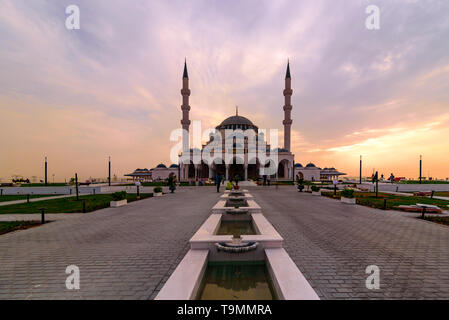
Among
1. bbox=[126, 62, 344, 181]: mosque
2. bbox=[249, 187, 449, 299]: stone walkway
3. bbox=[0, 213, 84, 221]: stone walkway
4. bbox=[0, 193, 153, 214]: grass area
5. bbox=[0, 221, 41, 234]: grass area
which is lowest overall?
bbox=[0, 193, 153, 214]: grass area

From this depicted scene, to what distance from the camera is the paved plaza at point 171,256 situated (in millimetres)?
3488

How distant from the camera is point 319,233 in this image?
6.79 metres

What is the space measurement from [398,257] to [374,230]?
270cm

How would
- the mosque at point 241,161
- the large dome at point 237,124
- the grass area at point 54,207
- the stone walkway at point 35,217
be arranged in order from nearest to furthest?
the stone walkway at point 35,217 → the grass area at point 54,207 → the mosque at point 241,161 → the large dome at point 237,124

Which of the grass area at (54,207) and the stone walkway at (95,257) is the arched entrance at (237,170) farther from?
the stone walkway at (95,257)

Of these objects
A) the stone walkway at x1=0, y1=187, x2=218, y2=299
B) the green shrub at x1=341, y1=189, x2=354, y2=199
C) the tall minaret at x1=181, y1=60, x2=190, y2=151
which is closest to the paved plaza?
the stone walkway at x1=0, y1=187, x2=218, y2=299

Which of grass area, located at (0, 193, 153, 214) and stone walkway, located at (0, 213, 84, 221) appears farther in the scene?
grass area, located at (0, 193, 153, 214)

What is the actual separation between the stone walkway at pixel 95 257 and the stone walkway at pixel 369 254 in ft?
10.5

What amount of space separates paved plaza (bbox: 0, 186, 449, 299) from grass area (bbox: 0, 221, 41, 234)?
0.58 m

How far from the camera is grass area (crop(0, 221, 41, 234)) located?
7.27m

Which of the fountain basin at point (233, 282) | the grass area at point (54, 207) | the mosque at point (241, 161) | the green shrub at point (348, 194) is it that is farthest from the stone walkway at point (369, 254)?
the mosque at point (241, 161)

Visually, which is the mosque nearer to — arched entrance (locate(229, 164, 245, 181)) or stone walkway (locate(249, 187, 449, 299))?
arched entrance (locate(229, 164, 245, 181))
